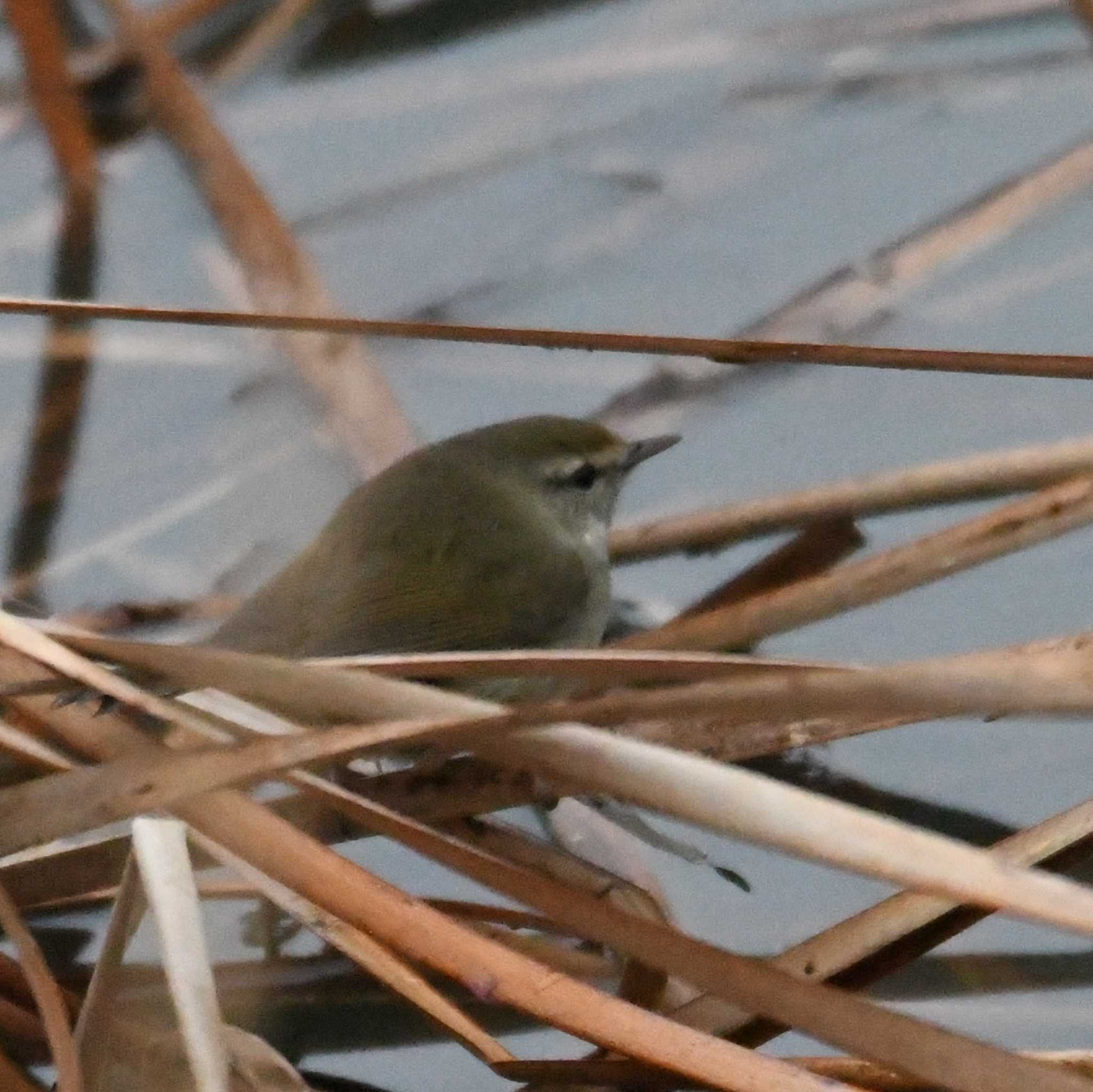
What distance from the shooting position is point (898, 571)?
231 cm

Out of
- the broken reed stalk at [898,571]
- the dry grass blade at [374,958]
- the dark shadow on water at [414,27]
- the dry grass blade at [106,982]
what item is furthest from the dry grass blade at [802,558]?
the dark shadow on water at [414,27]

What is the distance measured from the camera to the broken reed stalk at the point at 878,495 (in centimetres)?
245

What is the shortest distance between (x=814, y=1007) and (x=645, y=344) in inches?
28.6

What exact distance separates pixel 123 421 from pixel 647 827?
151 centimetres

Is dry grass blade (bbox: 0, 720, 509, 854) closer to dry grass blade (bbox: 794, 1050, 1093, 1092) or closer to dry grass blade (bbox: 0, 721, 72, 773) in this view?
dry grass blade (bbox: 0, 721, 72, 773)

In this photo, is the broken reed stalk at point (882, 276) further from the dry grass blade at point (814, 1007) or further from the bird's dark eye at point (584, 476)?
the dry grass blade at point (814, 1007)

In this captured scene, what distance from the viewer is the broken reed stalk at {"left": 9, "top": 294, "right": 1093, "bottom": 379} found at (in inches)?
74.2

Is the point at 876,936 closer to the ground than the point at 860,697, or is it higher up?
closer to the ground

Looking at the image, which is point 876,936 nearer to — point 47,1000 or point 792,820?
point 792,820

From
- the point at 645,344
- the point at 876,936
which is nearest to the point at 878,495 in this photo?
the point at 645,344

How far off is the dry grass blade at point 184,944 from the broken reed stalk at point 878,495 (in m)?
1.21

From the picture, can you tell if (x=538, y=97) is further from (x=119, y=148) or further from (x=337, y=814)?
(x=337, y=814)

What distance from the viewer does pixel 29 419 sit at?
10.9ft

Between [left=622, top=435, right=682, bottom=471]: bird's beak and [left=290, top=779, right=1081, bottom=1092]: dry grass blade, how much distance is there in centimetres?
140
